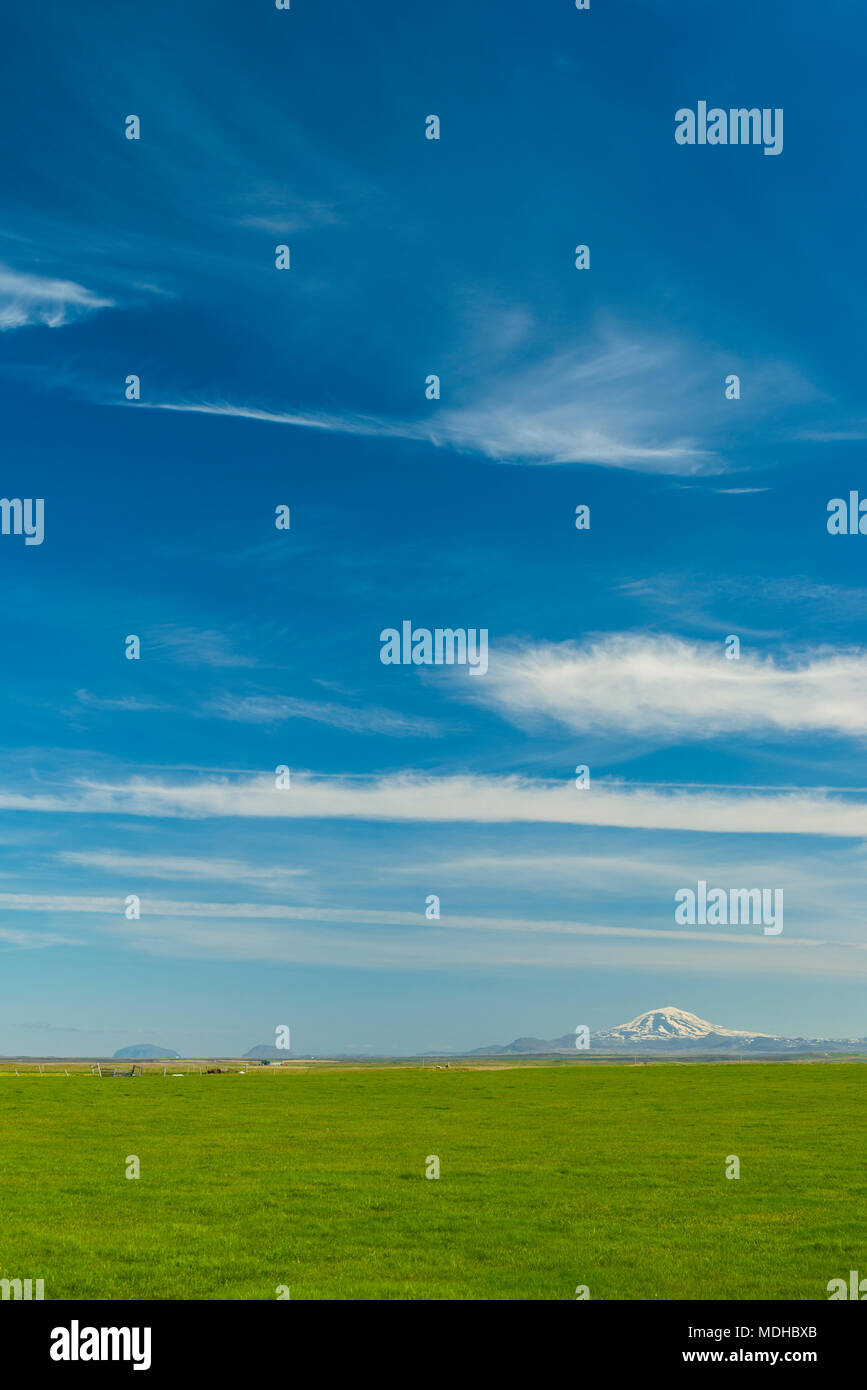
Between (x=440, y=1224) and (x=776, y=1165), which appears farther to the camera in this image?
(x=776, y=1165)

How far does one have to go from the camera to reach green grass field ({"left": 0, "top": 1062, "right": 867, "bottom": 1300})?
21453 mm

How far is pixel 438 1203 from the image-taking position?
29.2 m

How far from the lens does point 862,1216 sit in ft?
89.6

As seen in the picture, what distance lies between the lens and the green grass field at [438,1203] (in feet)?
70.4

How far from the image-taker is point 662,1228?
25.9 metres

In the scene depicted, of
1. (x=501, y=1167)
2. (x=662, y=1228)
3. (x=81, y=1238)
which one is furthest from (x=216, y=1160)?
(x=662, y=1228)

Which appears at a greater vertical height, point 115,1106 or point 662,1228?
point 662,1228
